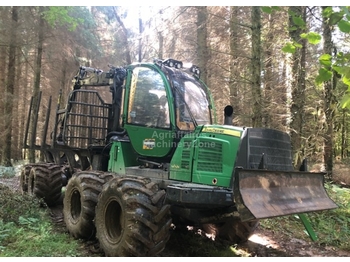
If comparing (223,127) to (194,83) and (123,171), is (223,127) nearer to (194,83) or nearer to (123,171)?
(194,83)

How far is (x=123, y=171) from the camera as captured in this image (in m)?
6.20

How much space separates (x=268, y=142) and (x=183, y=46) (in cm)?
1339

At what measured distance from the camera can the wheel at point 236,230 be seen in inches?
233

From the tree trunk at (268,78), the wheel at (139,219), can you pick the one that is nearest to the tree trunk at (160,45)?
the tree trunk at (268,78)

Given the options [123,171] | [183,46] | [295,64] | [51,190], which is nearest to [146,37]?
[183,46]

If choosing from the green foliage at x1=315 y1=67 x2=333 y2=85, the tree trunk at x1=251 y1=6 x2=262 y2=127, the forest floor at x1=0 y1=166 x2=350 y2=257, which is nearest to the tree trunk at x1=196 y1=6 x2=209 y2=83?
the tree trunk at x1=251 y1=6 x2=262 y2=127

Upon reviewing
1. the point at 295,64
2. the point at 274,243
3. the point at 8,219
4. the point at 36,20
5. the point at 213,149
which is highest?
the point at 36,20

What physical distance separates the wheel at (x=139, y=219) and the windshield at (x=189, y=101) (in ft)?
4.36

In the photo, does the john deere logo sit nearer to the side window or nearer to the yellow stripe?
the side window

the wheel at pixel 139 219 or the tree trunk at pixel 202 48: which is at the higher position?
the tree trunk at pixel 202 48

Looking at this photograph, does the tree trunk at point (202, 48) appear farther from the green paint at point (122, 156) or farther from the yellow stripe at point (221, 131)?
the yellow stripe at point (221, 131)

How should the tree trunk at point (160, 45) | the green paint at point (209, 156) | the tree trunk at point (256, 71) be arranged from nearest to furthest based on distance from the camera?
the green paint at point (209, 156) < the tree trunk at point (256, 71) < the tree trunk at point (160, 45)

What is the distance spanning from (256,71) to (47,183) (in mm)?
5633

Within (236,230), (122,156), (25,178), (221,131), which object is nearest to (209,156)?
(221,131)
